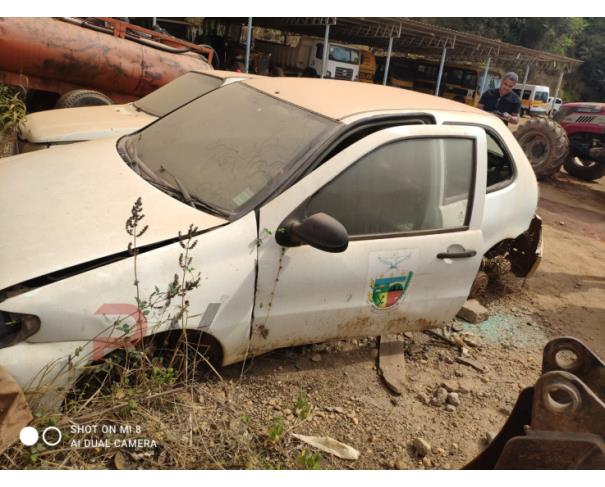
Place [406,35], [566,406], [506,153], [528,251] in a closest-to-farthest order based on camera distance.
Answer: [566,406] → [506,153] → [528,251] → [406,35]

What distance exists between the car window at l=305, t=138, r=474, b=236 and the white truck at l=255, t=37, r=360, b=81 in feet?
55.5

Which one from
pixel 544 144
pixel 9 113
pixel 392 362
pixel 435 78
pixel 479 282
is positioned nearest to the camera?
pixel 392 362

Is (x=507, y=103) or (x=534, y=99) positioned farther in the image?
(x=534, y=99)

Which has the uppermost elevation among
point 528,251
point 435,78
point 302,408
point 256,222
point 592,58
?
point 592,58

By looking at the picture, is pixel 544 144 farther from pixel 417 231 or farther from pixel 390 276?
pixel 390 276

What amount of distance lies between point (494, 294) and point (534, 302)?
0.38 metres

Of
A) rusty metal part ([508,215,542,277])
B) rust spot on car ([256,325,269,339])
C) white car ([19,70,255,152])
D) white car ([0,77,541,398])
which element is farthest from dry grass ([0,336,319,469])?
white car ([19,70,255,152])

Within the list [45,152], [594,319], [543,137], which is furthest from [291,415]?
[543,137]

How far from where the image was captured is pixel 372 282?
2.72 m

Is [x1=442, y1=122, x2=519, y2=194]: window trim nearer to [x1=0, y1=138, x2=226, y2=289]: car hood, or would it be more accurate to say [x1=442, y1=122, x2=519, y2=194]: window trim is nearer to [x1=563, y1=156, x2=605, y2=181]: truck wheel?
[x1=0, y1=138, x2=226, y2=289]: car hood

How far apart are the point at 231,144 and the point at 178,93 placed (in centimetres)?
327

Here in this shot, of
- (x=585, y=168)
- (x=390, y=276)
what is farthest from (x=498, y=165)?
(x=585, y=168)

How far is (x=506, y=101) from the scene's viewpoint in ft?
25.3
